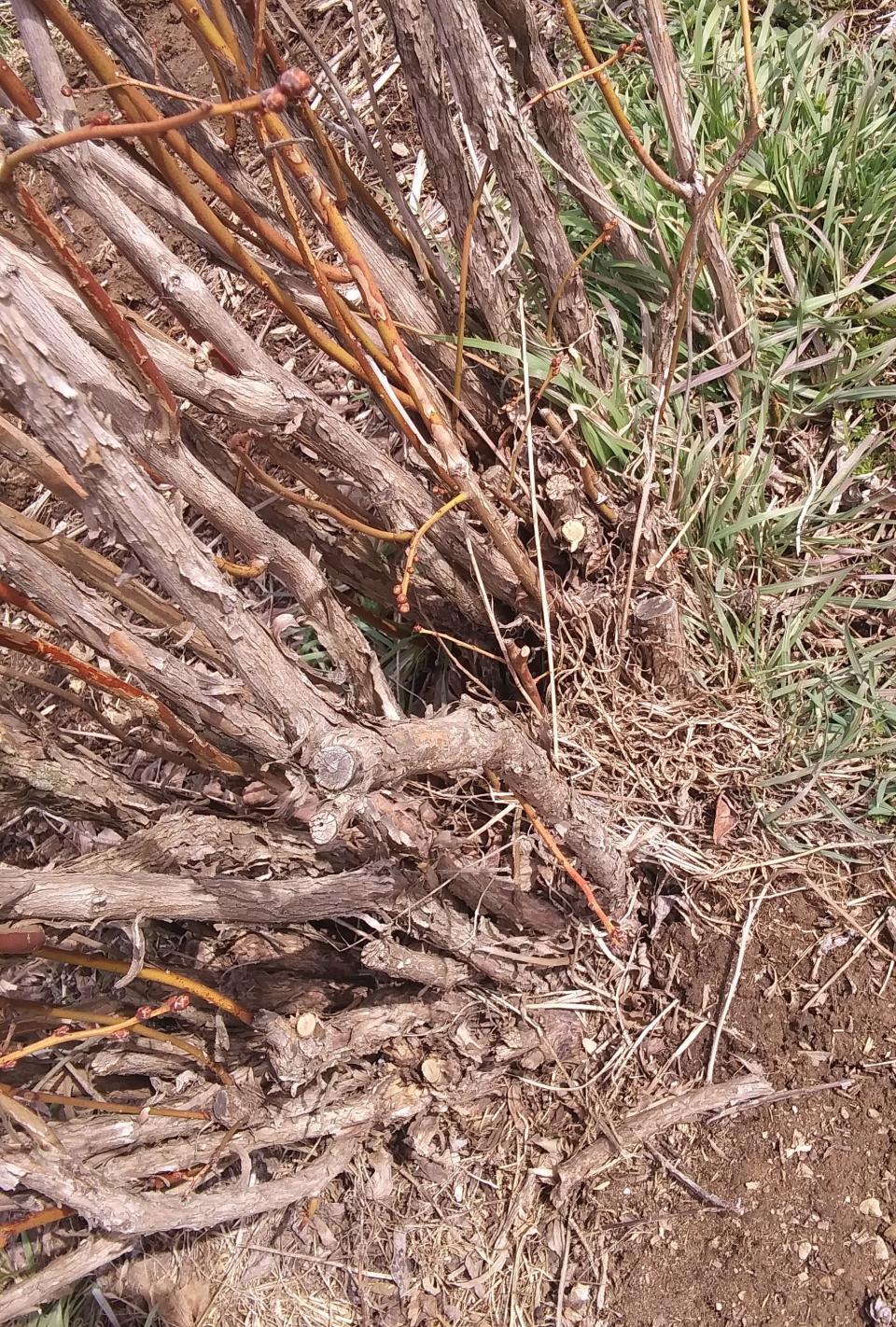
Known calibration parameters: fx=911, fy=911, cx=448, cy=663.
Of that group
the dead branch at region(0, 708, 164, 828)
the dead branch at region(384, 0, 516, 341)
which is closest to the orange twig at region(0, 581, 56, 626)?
the dead branch at region(0, 708, 164, 828)

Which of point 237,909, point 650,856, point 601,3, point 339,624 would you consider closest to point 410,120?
point 601,3

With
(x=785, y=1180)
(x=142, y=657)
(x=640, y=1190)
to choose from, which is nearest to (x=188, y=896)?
→ (x=142, y=657)

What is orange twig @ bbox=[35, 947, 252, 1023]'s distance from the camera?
1290mm

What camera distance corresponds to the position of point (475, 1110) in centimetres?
170

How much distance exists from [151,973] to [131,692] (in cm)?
41

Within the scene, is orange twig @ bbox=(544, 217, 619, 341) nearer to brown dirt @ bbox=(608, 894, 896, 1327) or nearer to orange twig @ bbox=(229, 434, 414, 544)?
orange twig @ bbox=(229, 434, 414, 544)

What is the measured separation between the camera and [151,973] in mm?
1309

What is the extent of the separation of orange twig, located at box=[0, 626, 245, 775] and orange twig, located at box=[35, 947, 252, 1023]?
30cm

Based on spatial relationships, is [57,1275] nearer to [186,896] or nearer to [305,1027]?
[305,1027]

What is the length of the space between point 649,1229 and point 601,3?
8.93 feet

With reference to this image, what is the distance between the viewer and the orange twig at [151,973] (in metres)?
1.29

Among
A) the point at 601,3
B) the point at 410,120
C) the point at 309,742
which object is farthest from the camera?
the point at 410,120

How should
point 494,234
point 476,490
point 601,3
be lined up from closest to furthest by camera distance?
1. point 476,490
2. point 494,234
3. point 601,3

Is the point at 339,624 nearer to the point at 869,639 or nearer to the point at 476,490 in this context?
the point at 476,490
